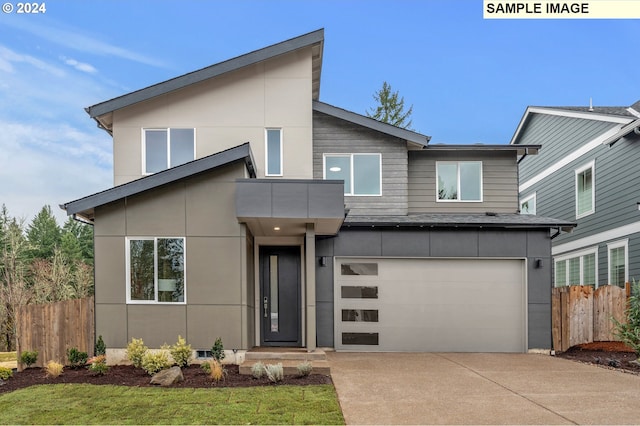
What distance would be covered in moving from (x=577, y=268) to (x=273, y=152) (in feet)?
37.6

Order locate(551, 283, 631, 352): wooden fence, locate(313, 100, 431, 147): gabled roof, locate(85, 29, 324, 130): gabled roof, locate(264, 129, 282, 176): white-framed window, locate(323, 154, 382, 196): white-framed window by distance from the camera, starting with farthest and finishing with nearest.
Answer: locate(323, 154, 382, 196): white-framed window < locate(313, 100, 431, 147): gabled roof < locate(264, 129, 282, 176): white-framed window < locate(551, 283, 631, 352): wooden fence < locate(85, 29, 324, 130): gabled roof

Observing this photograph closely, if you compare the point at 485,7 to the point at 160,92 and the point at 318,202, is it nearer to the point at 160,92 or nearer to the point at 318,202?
the point at 318,202

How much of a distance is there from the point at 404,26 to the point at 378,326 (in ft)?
63.7

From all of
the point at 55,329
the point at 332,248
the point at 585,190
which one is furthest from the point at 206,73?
the point at 585,190

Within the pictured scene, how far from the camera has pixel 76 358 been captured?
9.80m

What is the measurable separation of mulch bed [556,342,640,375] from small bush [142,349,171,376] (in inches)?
342

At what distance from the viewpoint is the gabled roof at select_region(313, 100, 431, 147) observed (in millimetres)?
13766

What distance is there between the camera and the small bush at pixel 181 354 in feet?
31.7

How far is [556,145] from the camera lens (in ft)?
61.6

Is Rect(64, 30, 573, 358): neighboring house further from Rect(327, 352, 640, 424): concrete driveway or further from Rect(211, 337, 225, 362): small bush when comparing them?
Rect(211, 337, 225, 362): small bush

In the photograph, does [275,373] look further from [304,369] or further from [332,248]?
[332,248]

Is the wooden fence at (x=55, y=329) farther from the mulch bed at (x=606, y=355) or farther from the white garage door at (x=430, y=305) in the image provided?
the mulch bed at (x=606, y=355)

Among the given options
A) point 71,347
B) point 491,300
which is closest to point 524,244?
point 491,300

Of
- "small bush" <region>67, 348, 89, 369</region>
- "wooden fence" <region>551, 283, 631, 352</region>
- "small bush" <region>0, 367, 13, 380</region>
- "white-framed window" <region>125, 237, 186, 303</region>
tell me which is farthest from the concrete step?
"wooden fence" <region>551, 283, 631, 352</region>
